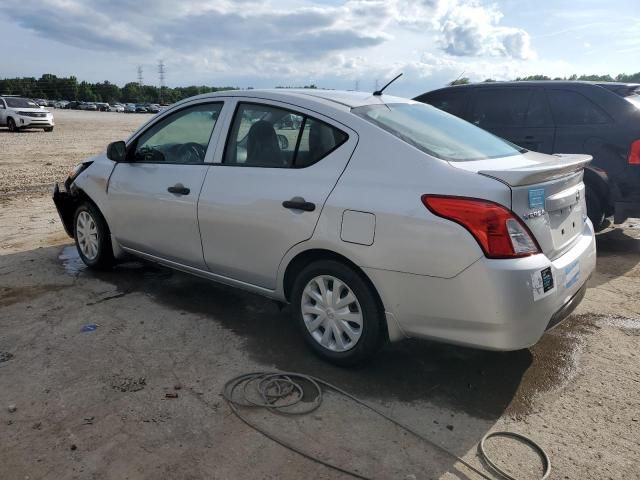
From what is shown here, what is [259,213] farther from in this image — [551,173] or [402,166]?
[551,173]

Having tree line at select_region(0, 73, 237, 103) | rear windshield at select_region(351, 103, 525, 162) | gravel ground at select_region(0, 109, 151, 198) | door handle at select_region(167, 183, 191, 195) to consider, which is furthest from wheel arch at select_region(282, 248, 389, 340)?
tree line at select_region(0, 73, 237, 103)

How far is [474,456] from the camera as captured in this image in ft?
8.62

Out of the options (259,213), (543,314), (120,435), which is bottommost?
(120,435)

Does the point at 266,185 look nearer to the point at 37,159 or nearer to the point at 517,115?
the point at 517,115

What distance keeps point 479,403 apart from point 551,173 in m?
1.37

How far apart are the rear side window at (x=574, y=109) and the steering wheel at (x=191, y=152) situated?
4237 mm

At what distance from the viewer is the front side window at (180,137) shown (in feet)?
13.6

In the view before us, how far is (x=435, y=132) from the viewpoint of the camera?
353cm

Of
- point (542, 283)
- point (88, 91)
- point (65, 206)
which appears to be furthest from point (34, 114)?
point (88, 91)

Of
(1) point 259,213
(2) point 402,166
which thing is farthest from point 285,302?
(2) point 402,166

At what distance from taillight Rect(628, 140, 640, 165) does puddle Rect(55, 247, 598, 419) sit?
2.33 meters

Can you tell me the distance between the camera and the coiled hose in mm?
2572

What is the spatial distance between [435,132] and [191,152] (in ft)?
6.29

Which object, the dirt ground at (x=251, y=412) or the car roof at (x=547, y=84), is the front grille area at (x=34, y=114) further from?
the car roof at (x=547, y=84)
